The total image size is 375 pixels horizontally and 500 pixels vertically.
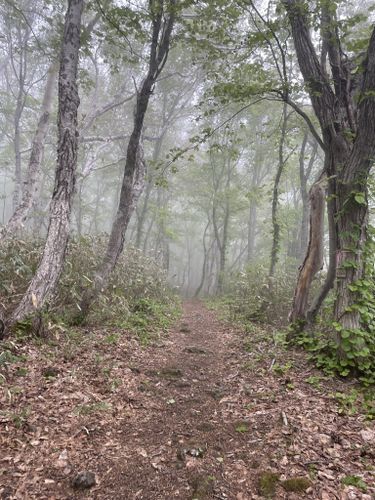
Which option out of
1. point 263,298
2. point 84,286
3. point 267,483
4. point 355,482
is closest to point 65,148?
point 84,286

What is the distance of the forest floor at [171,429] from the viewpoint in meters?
2.95

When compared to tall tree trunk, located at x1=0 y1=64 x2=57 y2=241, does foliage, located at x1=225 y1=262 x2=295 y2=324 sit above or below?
below

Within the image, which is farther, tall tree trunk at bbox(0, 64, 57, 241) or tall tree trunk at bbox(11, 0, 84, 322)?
tall tree trunk at bbox(0, 64, 57, 241)

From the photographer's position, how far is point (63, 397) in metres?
4.23

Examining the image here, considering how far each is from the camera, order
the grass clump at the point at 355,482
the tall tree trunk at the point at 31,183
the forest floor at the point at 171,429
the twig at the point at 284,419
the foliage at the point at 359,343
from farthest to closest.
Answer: the tall tree trunk at the point at 31,183, the foliage at the point at 359,343, the twig at the point at 284,419, the forest floor at the point at 171,429, the grass clump at the point at 355,482

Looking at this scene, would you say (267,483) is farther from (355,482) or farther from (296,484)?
(355,482)

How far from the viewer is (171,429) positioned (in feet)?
12.9

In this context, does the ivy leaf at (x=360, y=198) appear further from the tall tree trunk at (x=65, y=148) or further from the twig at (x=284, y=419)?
the tall tree trunk at (x=65, y=148)

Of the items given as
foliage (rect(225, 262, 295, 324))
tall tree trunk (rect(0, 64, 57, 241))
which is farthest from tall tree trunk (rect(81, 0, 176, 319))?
foliage (rect(225, 262, 295, 324))

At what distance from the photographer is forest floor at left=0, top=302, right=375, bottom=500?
2953mm

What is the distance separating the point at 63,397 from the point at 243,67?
28.2ft


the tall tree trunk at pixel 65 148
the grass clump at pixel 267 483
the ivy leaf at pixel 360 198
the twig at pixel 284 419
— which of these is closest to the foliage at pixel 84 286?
the tall tree trunk at pixel 65 148

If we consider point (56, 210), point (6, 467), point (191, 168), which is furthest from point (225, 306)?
point (191, 168)

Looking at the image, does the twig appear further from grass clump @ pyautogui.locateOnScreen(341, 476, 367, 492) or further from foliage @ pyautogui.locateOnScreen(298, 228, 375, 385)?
foliage @ pyautogui.locateOnScreen(298, 228, 375, 385)
